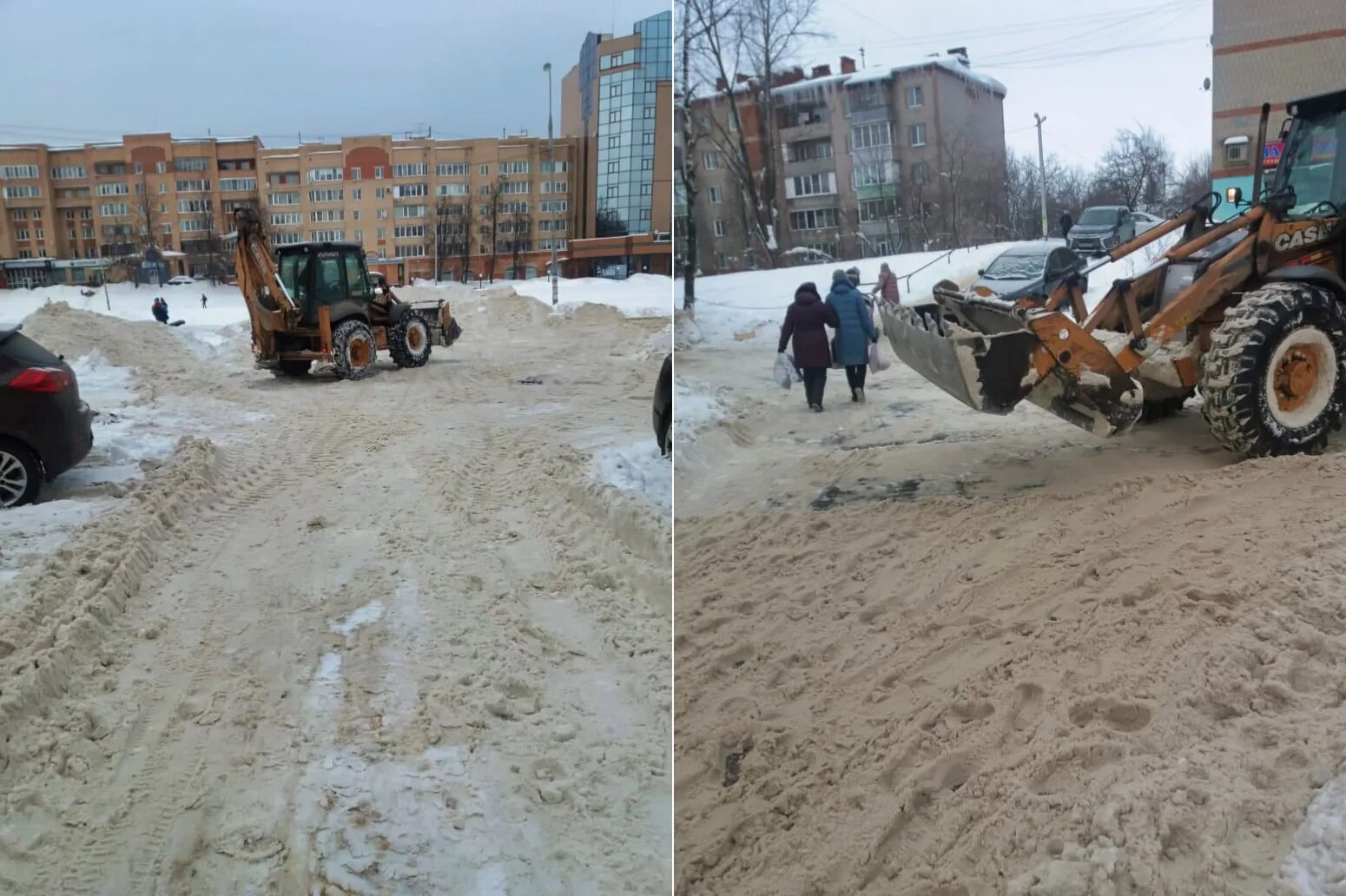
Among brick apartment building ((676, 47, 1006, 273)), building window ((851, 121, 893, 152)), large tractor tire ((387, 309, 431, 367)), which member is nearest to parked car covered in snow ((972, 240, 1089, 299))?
brick apartment building ((676, 47, 1006, 273))

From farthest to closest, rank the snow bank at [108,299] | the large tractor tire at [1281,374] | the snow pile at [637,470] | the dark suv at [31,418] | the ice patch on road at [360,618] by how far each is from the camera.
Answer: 1. the dark suv at [31,418]
2. the snow pile at [637,470]
3. the snow bank at [108,299]
4. the ice patch on road at [360,618]
5. the large tractor tire at [1281,374]

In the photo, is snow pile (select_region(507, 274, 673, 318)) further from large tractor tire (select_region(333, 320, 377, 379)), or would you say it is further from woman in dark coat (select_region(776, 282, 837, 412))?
large tractor tire (select_region(333, 320, 377, 379))

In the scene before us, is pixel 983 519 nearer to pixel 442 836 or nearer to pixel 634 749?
pixel 634 749

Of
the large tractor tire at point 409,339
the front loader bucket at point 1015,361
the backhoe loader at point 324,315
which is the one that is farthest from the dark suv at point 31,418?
the large tractor tire at point 409,339

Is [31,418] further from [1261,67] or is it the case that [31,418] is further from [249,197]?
[1261,67]

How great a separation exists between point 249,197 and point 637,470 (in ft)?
5.05

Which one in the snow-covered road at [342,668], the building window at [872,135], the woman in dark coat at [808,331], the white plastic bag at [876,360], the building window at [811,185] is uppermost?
the building window at [872,135]

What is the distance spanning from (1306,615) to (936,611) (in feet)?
1.50

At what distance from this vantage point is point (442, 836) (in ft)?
4.82

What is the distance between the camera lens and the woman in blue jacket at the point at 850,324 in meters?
1.35

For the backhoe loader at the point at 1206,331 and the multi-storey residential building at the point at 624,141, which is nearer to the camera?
the multi-storey residential building at the point at 624,141

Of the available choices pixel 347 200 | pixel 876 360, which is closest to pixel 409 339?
pixel 347 200

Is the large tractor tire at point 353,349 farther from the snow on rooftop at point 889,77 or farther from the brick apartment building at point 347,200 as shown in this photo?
the snow on rooftop at point 889,77

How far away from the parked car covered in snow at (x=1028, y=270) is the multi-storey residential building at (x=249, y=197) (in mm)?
920
